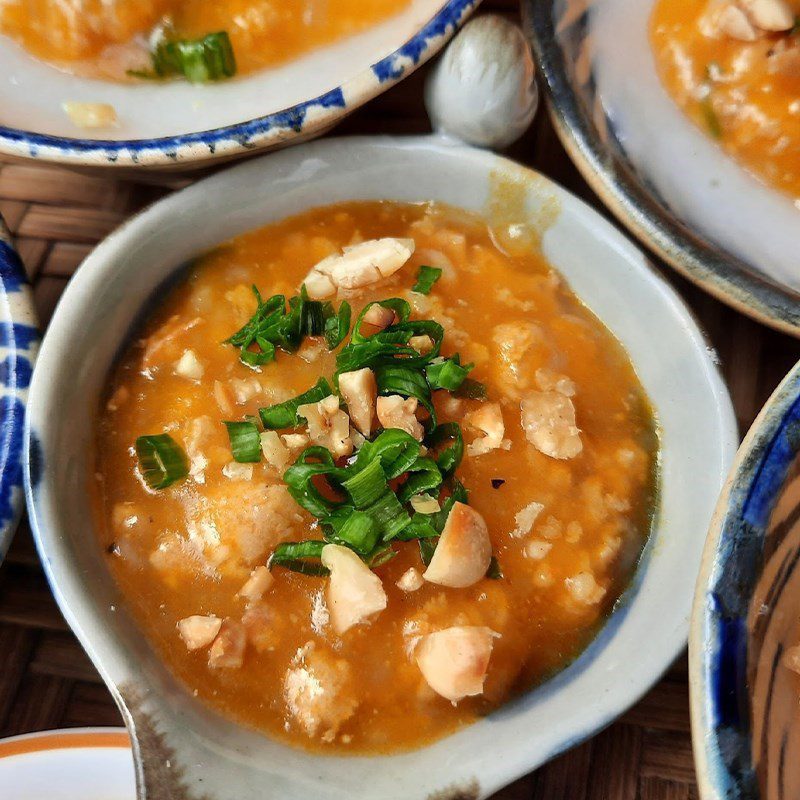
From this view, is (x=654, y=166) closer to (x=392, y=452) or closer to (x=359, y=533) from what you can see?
(x=392, y=452)

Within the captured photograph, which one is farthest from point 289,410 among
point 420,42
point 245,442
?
point 420,42

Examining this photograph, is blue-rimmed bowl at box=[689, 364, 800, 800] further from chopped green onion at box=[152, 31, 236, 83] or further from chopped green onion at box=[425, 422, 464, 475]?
chopped green onion at box=[152, 31, 236, 83]

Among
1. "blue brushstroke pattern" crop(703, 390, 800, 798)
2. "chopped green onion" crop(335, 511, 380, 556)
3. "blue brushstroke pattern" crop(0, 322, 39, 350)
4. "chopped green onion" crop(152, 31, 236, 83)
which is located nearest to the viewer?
"blue brushstroke pattern" crop(703, 390, 800, 798)

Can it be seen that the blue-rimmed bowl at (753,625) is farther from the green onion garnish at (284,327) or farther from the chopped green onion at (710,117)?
the chopped green onion at (710,117)

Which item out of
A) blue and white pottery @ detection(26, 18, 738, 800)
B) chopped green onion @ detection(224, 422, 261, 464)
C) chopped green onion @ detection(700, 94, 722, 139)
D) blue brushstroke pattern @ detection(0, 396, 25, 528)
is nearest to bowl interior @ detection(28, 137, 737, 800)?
blue and white pottery @ detection(26, 18, 738, 800)

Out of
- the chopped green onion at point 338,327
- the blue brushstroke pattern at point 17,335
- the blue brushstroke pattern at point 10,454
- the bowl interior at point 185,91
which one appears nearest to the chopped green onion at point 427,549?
the chopped green onion at point 338,327

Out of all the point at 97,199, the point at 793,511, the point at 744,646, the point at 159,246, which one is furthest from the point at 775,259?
the point at 97,199
